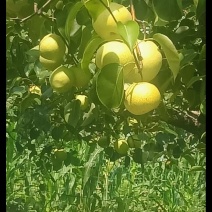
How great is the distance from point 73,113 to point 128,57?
472mm

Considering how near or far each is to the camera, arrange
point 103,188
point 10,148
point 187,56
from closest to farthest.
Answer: point 187,56 < point 103,188 < point 10,148

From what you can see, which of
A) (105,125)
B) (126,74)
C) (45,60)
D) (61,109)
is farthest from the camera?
(105,125)

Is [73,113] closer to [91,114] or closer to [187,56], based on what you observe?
[91,114]

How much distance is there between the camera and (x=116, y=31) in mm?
616

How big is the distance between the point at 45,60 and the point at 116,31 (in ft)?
0.74

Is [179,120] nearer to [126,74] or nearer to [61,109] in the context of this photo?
[61,109]

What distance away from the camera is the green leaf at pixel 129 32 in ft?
1.86

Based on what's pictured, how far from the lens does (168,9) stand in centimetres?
67

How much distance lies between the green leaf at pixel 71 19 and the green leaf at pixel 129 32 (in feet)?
0.35

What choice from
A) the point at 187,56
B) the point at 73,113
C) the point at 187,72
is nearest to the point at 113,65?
the point at 187,56

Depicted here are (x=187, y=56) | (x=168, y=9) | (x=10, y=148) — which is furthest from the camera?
(x=10, y=148)

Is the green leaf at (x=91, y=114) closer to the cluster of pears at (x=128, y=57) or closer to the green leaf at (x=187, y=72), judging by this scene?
the green leaf at (x=187, y=72)

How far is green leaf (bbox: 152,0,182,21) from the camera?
2.20ft
